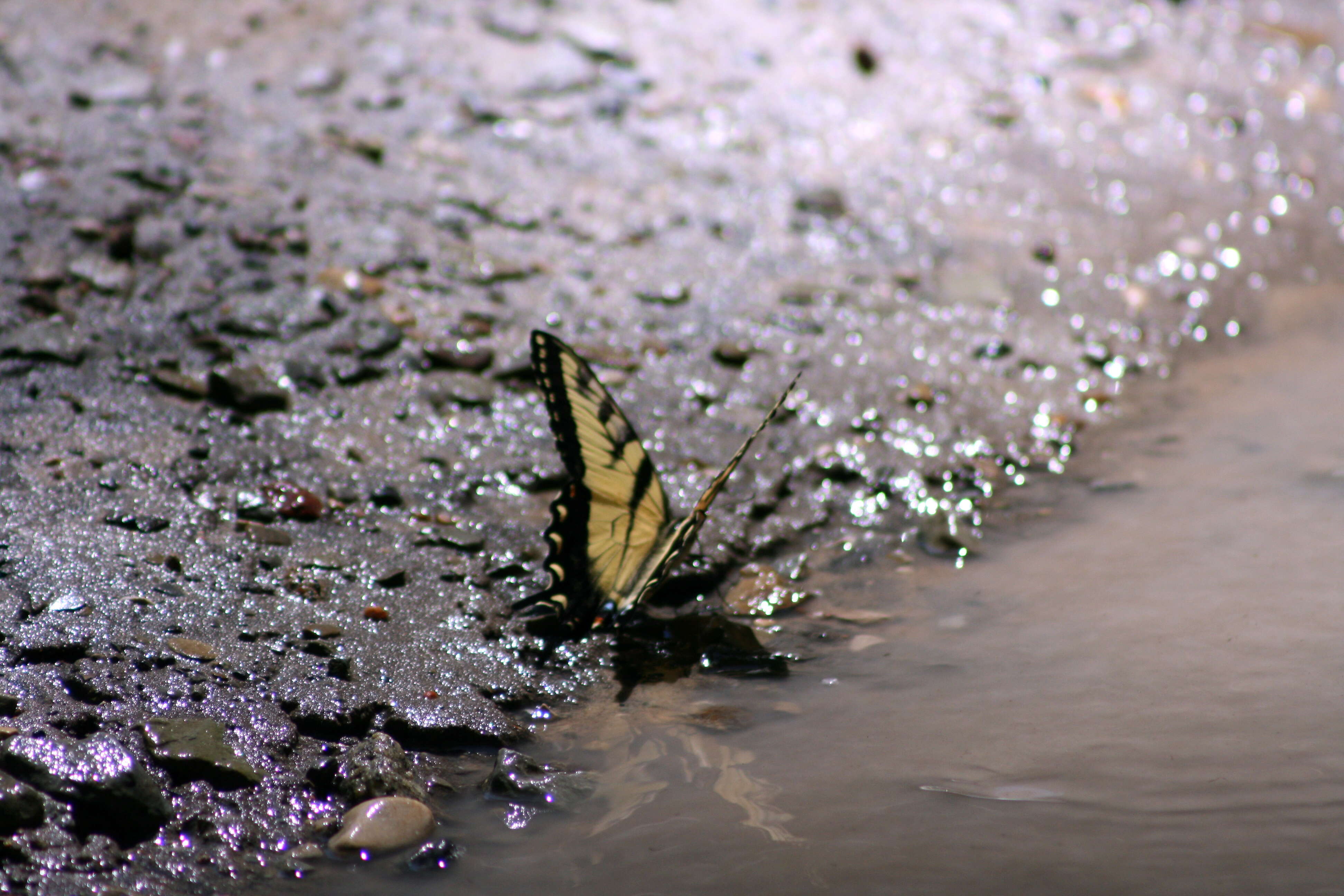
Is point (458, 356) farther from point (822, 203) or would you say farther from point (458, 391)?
point (822, 203)

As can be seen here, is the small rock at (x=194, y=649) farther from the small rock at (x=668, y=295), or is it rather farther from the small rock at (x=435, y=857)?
the small rock at (x=668, y=295)

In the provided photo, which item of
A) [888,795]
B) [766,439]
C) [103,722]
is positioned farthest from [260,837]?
[766,439]

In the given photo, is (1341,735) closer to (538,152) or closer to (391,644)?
(391,644)

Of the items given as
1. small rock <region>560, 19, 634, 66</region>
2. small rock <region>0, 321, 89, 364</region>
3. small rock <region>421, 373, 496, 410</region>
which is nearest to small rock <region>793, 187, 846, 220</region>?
small rock <region>560, 19, 634, 66</region>

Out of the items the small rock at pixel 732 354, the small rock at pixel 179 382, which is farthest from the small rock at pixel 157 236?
the small rock at pixel 732 354

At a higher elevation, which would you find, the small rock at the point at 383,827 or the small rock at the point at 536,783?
the small rock at the point at 536,783

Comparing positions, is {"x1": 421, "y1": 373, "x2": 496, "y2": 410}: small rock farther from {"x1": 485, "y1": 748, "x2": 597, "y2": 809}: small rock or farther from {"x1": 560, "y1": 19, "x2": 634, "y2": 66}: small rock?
{"x1": 560, "y1": 19, "x2": 634, "y2": 66}: small rock
